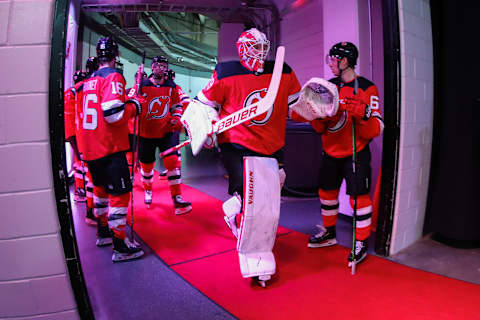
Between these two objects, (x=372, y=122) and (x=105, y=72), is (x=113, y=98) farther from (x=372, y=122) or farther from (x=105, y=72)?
(x=372, y=122)

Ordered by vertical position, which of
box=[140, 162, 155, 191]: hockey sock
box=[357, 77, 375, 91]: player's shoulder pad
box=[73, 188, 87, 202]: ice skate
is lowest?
box=[73, 188, 87, 202]: ice skate

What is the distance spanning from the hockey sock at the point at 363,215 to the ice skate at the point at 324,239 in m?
0.31

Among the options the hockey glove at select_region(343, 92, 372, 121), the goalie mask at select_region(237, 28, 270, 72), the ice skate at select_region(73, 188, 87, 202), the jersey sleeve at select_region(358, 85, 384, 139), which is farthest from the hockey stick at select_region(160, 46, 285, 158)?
the ice skate at select_region(73, 188, 87, 202)

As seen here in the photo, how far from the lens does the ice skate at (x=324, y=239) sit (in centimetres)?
258

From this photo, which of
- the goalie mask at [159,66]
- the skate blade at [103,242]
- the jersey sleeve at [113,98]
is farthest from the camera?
the goalie mask at [159,66]

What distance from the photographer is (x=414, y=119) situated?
7.80ft

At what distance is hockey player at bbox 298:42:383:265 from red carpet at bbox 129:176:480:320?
0.24 m

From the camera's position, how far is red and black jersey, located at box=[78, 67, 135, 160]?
2.16 metres

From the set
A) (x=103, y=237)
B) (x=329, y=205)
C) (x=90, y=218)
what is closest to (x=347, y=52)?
(x=329, y=205)

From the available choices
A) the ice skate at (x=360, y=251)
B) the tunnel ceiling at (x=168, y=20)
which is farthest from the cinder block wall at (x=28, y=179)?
the tunnel ceiling at (x=168, y=20)

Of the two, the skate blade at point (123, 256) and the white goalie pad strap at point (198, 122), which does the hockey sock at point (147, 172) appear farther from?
the white goalie pad strap at point (198, 122)

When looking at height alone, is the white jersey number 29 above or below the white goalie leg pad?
above

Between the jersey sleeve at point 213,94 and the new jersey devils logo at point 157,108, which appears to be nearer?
the jersey sleeve at point 213,94

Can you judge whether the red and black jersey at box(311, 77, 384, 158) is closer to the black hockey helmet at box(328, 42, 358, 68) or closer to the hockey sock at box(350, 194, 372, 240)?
the black hockey helmet at box(328, 42, 358, 68)
